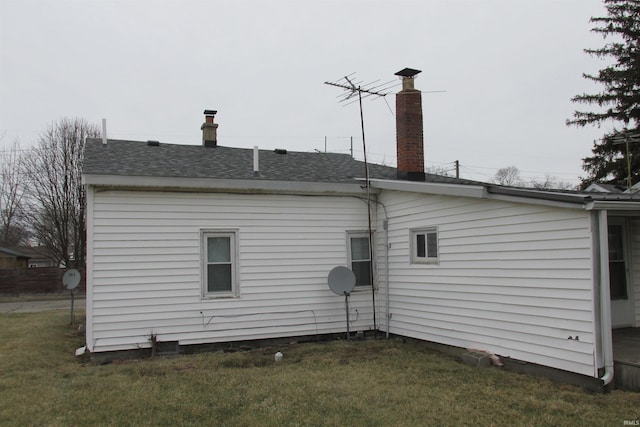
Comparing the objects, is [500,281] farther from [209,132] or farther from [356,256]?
[209,132]

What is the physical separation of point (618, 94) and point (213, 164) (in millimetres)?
19974

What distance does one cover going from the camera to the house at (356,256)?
638 centimetres

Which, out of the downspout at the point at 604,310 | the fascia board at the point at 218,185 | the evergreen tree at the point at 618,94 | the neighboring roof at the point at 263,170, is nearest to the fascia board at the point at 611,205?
the neighboring roof at the point at 263,170

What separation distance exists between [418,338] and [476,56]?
9.72 metres

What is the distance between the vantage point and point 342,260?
1018cm

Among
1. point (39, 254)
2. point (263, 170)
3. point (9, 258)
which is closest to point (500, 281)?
point (263, 170)

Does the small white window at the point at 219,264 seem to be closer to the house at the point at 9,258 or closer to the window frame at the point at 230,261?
the window frame at the point at 230,261

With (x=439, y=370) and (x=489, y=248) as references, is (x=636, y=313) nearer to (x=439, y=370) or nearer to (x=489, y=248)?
(x=489, y=248)

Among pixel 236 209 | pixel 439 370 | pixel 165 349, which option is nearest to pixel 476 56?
pixel 236 209

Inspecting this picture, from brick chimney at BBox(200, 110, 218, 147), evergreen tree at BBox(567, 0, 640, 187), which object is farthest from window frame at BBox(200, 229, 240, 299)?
evergreen tree at BBox(567, 0, 640, 187)

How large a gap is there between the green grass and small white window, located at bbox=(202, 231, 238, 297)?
1.23 m

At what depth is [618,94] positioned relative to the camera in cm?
2228

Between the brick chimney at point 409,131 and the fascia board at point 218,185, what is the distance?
4.24 feet

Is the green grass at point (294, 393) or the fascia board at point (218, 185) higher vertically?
the fascia board at point (218, 185)
